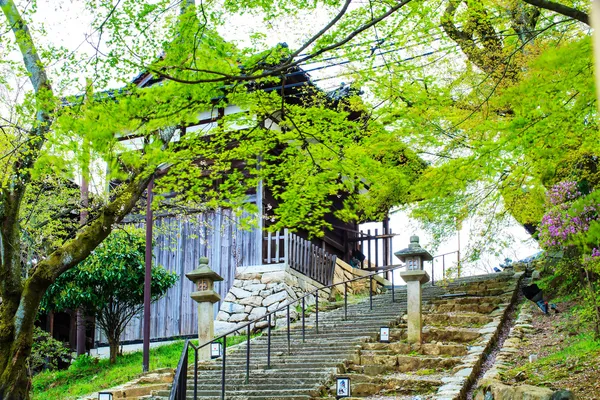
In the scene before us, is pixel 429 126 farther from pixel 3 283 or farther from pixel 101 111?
pixel 3 283

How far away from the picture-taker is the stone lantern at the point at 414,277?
40.1 feet

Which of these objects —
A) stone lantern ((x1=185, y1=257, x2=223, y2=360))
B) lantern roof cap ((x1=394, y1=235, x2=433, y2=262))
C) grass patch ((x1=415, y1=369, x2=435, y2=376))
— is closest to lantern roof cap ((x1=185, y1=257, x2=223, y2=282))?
stone lantern ((x1=185, y1=257, x2=223, y2=360))

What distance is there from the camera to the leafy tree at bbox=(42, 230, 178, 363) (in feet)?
51.8

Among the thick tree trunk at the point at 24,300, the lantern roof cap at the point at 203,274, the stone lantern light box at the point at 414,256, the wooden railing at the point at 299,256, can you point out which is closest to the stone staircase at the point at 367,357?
the stone lantern light box at the point at 414,256

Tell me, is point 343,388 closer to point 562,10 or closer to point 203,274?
point 203,274

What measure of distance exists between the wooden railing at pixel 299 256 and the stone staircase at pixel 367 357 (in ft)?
8.99

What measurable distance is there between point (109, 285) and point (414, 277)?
7.29 m

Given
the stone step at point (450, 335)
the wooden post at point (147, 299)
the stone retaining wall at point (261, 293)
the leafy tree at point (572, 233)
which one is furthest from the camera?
the stone retaining wall at point (261, 293)

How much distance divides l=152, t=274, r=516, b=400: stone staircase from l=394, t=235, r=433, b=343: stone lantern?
393 mm

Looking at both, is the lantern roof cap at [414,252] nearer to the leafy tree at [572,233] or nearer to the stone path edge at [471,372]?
the stone path edge at [471,372]

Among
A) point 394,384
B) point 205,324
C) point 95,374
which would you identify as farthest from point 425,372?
point 95,374

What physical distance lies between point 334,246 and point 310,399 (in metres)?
13.2

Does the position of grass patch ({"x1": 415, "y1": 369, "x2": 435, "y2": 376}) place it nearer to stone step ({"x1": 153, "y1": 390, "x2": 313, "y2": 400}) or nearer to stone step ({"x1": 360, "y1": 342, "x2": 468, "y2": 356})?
stone step ({"x1": 360, "y1": 342, "x2": 468, "y2": 356})

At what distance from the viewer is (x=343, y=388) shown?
364 inches
